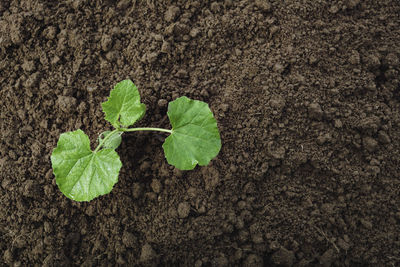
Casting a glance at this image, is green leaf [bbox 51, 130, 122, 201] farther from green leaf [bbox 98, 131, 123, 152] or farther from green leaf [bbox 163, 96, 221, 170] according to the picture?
green leaf [bbox 163, 96, 221, 170]

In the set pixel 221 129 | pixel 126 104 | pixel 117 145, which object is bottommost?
pixel 221 129

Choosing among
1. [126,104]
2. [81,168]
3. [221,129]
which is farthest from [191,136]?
[81,168]

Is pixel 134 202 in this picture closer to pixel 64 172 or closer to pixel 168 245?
pixel 168 245

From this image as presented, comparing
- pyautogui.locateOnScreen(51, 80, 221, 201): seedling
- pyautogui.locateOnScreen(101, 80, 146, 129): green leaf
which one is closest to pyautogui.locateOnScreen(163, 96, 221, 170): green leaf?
pyautogui.locateOnScreen(51, 80, 221, 201): seedling

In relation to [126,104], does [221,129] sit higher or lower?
lower

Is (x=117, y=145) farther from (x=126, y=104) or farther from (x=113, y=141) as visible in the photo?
(x=126, y=104)

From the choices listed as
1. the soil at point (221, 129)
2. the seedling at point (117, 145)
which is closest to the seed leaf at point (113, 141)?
the seedling at point (117, 145)
